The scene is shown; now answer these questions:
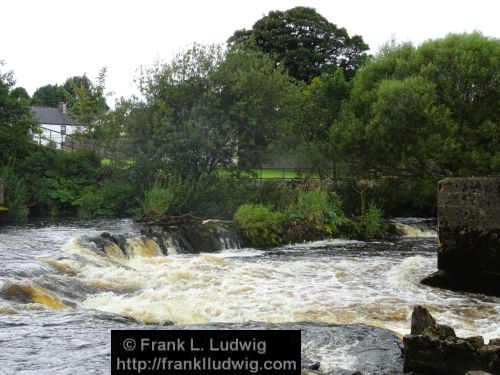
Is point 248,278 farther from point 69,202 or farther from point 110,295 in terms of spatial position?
point 69,202

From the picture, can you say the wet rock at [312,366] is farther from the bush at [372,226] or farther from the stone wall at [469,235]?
Result: the bush at [372,226]

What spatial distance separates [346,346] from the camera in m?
7.35

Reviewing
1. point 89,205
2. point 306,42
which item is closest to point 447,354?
point 89,205

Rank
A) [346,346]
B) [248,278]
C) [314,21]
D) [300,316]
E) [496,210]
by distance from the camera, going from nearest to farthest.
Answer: [346,346], [300,316], [496,210], [248,278], [314,21]

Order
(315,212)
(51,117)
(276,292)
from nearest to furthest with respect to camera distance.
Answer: (276,292) < (315,212) < (51,117)

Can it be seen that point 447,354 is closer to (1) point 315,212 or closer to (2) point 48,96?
(1) point 315,212

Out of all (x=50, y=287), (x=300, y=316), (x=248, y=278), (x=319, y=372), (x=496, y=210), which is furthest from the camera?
(x=248, y=278)

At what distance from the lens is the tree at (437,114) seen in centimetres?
2350

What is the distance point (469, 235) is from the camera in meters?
11.9

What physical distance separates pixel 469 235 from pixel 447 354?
6391mm

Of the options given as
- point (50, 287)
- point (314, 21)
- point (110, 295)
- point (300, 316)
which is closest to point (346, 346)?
point (300, 316)

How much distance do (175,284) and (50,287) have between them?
2.56 meters

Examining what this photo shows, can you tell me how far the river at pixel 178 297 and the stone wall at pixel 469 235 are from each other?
423 millimetres

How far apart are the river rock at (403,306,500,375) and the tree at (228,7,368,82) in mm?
45949
